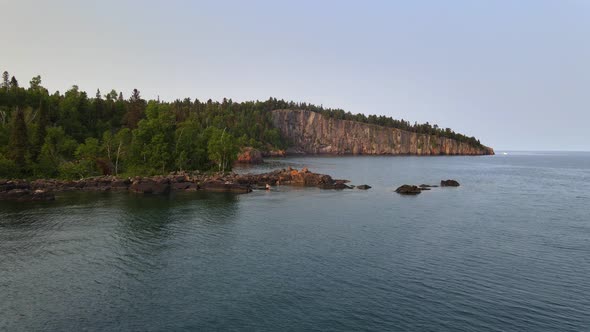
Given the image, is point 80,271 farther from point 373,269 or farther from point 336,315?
point 373,269

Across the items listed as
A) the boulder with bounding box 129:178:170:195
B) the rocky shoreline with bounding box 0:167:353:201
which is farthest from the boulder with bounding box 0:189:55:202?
the boulder with bounding box 129:178:170:195

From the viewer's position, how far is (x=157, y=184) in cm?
8119

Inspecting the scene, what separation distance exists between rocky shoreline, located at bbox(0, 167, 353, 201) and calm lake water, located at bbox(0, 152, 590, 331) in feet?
37.6

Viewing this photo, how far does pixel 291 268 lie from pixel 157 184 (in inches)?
2124

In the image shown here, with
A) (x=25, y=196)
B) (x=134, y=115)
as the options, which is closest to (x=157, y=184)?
(x=25, y=196)

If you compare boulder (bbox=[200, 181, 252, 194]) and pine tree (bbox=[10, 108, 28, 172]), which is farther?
pine tree (bbox=[10, 108, 28, 172])

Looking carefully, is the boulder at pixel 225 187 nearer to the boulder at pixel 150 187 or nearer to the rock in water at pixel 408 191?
the boulder at pixel 150 187

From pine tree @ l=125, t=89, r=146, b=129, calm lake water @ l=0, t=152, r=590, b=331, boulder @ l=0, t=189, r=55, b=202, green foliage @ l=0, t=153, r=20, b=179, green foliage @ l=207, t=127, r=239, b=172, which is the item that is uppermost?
pine tree @ l=125, t=89, r=146, b=129

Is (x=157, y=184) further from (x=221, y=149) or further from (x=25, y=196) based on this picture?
(x=221, y=149)

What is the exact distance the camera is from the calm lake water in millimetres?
25719

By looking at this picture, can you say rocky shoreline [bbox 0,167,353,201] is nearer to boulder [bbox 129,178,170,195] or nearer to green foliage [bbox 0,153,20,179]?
boulder [bbox 129,178,170,195]

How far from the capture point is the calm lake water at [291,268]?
84.4 ft

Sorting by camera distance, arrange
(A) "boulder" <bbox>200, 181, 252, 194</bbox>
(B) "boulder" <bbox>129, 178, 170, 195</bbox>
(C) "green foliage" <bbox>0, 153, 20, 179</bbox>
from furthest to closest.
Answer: (A) "boulder" <bbox>200, 181, 252, 194</bbox>, (C) "green foliage" <bbox>0, 153, 20, 179</bbox>, (B) "boulder" <bbox>129, 178, 170, 195</bbox>

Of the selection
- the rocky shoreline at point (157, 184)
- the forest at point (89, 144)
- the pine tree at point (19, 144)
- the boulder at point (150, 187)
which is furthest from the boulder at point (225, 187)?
the pine tree at point (19, 144)
